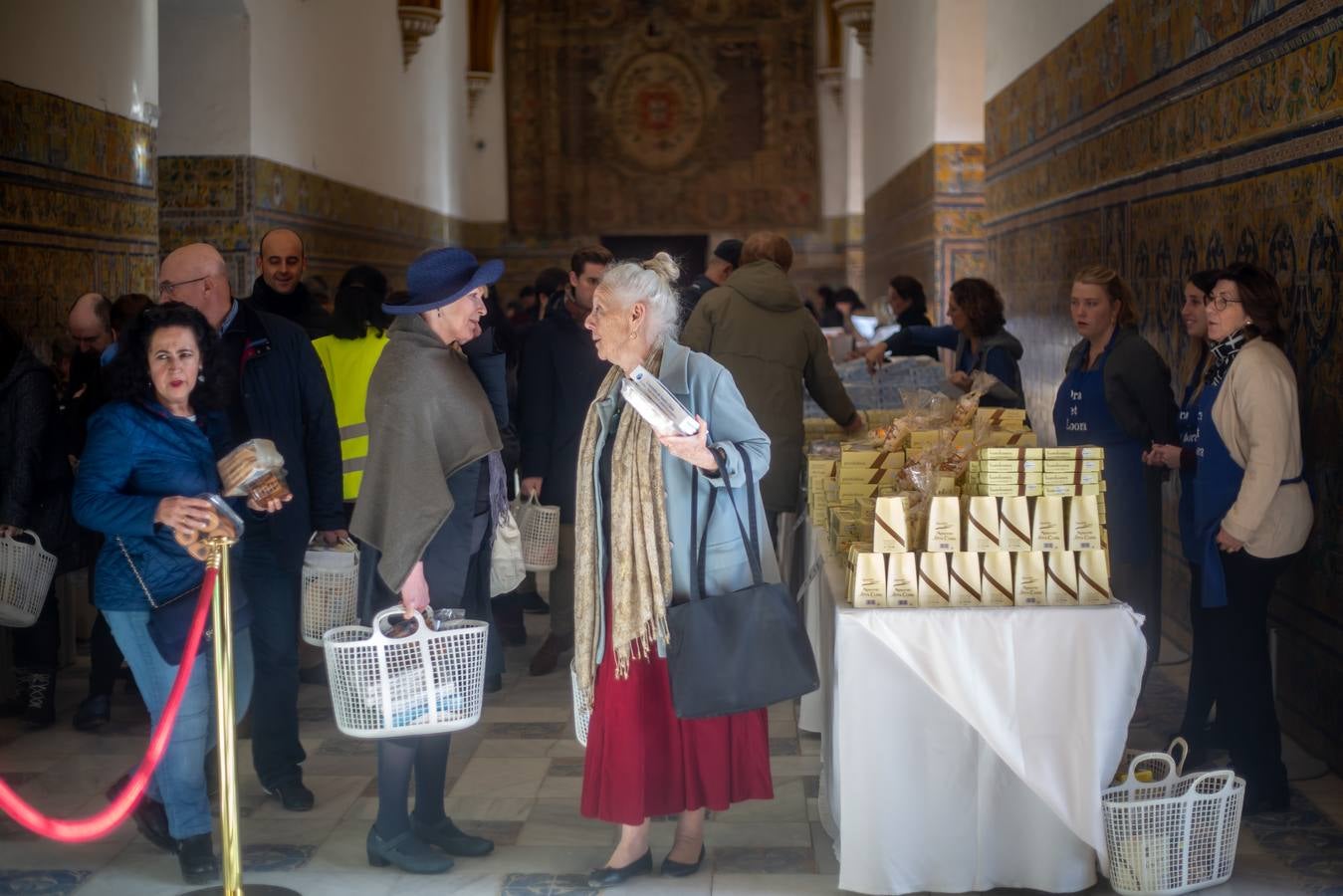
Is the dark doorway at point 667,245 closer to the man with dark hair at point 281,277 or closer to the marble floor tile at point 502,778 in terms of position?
the man with dark hair at point 281,277

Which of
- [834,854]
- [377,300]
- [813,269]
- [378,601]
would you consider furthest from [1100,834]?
[813,269]

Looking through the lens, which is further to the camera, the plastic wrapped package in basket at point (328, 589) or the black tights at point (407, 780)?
the plastic wrapped package in basket at point (328, 589)

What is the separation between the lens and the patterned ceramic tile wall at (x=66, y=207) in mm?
6871

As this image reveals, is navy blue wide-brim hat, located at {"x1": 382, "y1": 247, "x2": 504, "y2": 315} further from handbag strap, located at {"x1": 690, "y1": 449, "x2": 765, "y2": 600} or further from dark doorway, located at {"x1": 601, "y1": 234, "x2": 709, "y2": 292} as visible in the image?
dark doorway, located at {"x1": 601, "y1": 234, "x2": 709, "y2": 292}

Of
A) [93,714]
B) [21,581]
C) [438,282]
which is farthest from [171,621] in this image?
[93,714]

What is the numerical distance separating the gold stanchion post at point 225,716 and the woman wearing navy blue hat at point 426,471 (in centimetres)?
37

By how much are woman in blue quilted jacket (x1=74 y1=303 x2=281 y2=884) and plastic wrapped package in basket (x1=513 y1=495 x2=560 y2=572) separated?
2055mm

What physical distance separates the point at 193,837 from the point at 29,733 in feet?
6.33

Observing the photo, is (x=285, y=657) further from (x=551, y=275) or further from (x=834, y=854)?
(x=551, y=275)

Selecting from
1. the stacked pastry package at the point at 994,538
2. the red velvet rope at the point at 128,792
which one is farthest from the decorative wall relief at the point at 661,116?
the red velvet rope at the point at 128,792

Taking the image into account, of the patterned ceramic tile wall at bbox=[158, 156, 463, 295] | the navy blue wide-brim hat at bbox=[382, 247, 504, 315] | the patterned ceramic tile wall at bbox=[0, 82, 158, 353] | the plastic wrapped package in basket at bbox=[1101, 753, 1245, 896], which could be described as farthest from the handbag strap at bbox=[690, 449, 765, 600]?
the patterned ceramic tile wall at bbox=[158, 156, 463, 295]

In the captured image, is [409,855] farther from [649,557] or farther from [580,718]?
[649,557]

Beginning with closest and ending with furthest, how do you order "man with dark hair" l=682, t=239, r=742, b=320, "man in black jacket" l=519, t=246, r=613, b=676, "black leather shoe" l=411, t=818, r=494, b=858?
"black leather shoe" l=411, t=818, r=494, b=858
"man in black jacket" l=519, t=246, r=613, b=676
"man with dark hair" l=682, t=239, r=742, b=320

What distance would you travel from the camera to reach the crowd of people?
3848 mm
